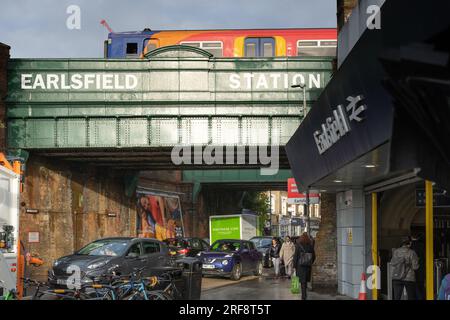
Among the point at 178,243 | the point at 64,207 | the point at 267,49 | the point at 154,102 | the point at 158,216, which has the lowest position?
the point at 178,243

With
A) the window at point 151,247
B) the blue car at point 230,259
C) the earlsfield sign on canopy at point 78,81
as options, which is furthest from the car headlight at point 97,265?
the earlsfield sign on canopy at point 78,81

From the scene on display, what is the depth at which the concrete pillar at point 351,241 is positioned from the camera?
680 inches

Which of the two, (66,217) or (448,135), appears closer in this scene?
(448,135)

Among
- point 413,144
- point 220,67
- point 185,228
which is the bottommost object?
point 185,228

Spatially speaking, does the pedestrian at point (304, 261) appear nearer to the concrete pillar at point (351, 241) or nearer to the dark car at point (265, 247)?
the concrete pillar at point (351, 241)

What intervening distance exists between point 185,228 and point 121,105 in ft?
94.2

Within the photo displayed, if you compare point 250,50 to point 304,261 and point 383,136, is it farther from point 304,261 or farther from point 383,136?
point 383,136

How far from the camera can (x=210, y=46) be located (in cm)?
3016

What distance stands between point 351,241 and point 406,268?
5770mm

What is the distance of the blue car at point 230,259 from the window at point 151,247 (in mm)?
6017

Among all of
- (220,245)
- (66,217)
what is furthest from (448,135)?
(66,217)

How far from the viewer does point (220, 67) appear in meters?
28.0

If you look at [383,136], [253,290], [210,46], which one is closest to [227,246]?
[253,290]
